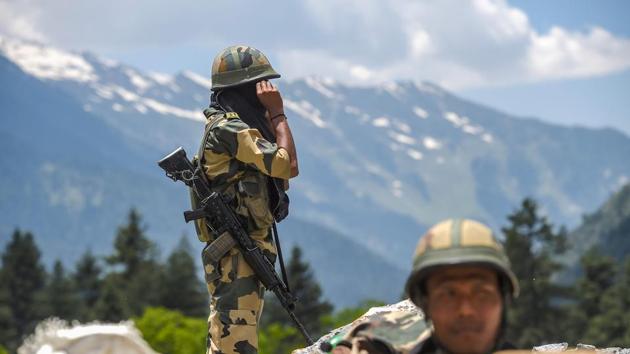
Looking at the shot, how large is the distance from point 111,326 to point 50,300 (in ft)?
355

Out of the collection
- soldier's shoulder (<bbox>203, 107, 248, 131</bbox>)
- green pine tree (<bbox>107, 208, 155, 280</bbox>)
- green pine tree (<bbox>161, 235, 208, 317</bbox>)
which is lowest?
soldier's shoulder (<bbox>203, 107, 248, 131</bbox>)

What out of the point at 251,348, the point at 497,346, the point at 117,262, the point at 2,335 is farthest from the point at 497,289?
the point at 117,262

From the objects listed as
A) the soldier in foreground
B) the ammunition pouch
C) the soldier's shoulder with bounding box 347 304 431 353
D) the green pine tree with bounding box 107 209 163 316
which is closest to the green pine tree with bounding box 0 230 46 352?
the green pine tree with bounding box 107 209 163 316

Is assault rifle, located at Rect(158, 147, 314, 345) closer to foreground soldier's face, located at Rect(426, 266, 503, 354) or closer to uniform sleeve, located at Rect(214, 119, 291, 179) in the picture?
uniform sleeve, located at Rect(214, 119, 291, 179)

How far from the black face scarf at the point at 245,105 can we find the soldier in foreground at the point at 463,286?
178 inches

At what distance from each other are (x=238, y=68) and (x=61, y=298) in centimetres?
10824

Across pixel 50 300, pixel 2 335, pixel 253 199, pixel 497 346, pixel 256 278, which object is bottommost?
pixel 497 346

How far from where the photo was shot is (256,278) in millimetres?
8672

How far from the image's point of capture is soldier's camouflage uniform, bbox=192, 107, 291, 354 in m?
8.39

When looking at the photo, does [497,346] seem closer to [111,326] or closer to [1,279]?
[111,326]

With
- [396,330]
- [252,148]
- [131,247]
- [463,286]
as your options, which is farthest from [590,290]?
[463,286]

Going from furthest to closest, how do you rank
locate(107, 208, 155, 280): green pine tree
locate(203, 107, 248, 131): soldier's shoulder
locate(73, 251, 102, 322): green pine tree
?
locate(107, 208, 155, 280): green pine tree
locate(73, 251, 102, 322): green pine tree
locate(203, 107, 248, 131): soldier's shoulder

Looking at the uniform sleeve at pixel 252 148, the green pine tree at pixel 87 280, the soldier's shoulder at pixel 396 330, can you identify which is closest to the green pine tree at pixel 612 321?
the green pine tree at pixel 87 280

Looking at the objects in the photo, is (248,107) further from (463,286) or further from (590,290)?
(590,290)
